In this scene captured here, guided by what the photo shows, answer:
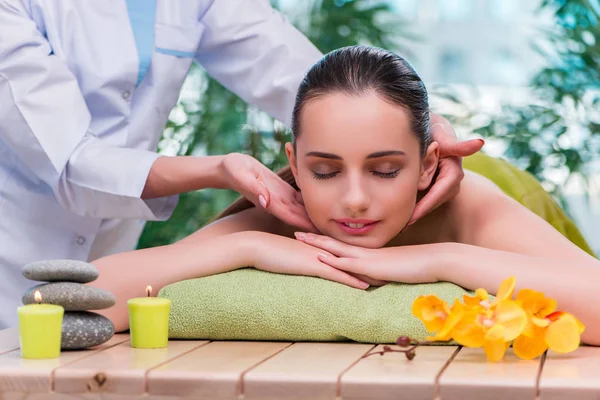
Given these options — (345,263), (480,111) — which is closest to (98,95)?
(345,263)

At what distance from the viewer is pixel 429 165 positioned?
1830 millimetres

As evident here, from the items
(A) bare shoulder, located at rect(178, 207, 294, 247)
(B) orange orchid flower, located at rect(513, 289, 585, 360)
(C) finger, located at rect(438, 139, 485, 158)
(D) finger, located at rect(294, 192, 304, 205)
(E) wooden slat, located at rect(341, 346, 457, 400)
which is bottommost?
(E) wooden slat, located at rect(341, 346, 457, 400)

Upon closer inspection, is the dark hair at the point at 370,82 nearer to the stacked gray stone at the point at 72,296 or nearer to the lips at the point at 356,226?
the lips at the point at 356,226

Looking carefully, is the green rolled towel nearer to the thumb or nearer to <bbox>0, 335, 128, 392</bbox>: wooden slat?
the thumb

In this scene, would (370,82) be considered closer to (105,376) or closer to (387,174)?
(387,174)

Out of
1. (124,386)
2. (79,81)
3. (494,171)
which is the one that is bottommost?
(124,386)

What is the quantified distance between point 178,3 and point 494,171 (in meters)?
1.02

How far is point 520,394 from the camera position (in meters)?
1.19

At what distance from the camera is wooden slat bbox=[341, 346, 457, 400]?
1207 millimetres

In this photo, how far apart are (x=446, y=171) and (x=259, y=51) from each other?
875 millimetres

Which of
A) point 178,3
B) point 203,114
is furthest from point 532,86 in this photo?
point 178,3

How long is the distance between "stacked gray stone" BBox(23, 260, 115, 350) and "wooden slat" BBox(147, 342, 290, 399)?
0.57 ft

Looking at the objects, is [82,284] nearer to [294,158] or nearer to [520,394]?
[294,158]

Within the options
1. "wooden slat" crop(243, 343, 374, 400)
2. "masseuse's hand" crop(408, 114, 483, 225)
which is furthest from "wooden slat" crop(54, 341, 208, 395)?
"masseuse's hand" crop(408, 114, 483, 225)
